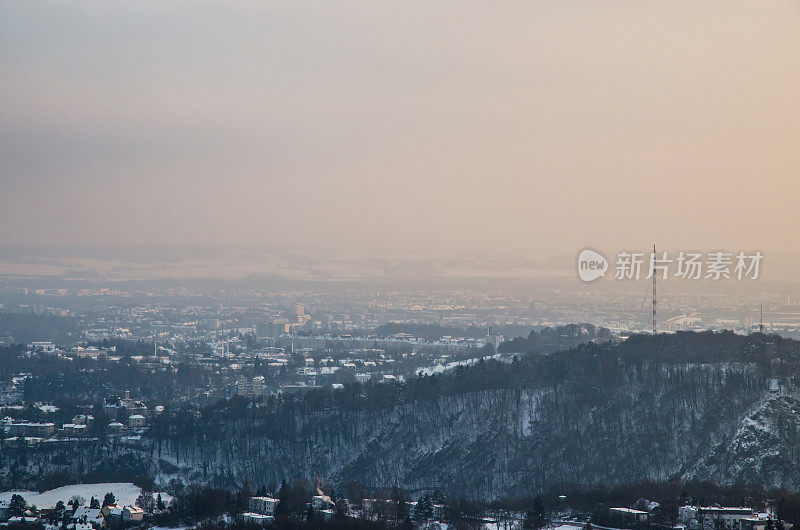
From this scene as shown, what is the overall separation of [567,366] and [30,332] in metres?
97.6

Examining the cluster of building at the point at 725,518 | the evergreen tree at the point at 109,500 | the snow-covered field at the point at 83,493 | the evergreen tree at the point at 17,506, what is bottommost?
the snow-covered field at the point at 83,493

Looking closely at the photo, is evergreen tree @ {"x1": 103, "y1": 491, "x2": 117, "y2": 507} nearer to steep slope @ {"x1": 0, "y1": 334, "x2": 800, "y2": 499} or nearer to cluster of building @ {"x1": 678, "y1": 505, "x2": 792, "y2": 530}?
steep slope @ {"x1": 0, "y1": 334, "x2": 800, "y2": 499}

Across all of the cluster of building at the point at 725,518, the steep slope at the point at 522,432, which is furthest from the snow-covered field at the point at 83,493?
the cluster of building at the point at 725,518

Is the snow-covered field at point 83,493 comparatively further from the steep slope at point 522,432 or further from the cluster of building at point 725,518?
the cluster of building at point 725,518

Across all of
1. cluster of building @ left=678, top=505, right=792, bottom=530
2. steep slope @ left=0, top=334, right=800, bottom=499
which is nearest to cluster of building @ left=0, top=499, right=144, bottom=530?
steep slope @ left=0, top=334, right=800, bottom=499

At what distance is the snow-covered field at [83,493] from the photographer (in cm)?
5625

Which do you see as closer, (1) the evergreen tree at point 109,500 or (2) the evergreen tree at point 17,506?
(2) the evergreen tree at point 17,506

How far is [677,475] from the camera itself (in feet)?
191

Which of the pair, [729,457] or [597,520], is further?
[729,457]

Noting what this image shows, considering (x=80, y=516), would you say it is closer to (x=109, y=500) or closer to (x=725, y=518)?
(x=109, y=500)

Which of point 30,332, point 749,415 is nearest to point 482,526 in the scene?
point 749,415

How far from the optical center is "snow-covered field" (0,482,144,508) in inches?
2215

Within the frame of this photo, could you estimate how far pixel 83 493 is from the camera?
58.2 m

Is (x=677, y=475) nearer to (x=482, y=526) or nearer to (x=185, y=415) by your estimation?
(x=482, y=526)
